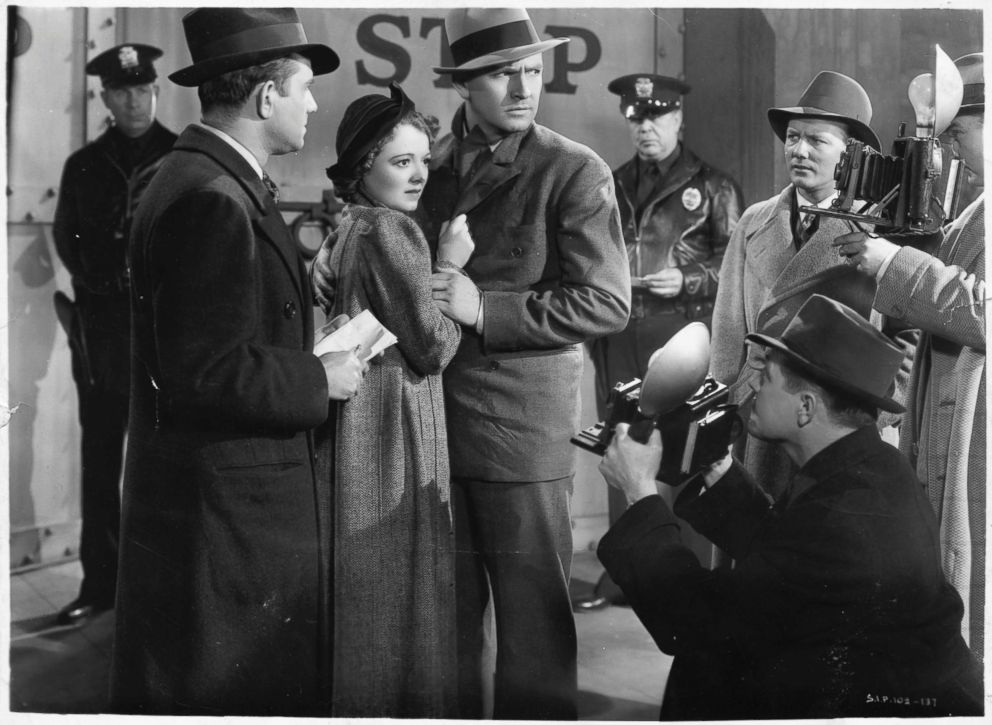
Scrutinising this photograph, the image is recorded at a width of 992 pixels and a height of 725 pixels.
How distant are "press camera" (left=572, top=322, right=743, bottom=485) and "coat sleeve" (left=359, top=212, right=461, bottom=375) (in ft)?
1.62

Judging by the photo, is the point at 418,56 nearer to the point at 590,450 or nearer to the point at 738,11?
the point at 738,11

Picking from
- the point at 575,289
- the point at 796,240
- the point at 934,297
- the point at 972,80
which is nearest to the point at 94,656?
the point at 575,289

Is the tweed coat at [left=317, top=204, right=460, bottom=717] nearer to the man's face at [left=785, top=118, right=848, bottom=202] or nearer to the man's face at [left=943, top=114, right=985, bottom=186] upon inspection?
the man's face at [left=785, top=118, right=848, bottom=202]

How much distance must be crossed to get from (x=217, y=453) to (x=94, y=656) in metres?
0.91

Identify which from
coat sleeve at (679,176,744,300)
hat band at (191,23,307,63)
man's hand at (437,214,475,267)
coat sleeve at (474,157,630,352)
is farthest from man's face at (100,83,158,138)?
coat sleeve at (679,176,744,300)

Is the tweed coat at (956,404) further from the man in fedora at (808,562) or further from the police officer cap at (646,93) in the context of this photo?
the police officer cap at (646,93)

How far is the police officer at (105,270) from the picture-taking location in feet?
10.2

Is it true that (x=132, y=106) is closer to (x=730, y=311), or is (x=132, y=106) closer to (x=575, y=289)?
(x=575, y=289)

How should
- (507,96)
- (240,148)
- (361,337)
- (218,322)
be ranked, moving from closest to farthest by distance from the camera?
(218,322)
(240,148)
(361,337)
(507,96)

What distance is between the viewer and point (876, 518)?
2844 millimetres

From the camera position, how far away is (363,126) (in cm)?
292

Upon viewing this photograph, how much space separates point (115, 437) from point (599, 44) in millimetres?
1858

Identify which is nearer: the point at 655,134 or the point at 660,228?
the point at 655,134

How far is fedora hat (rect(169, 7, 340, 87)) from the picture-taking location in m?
2.85
